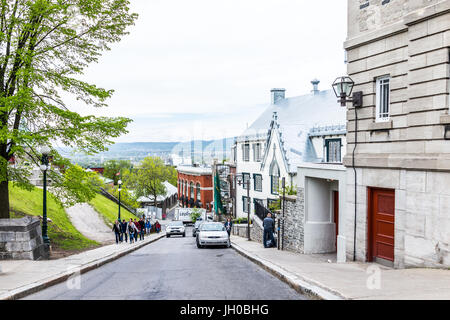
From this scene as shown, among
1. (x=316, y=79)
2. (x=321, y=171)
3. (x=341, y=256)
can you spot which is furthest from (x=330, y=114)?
(x=341, y=256)

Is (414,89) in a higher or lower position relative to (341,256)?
higher

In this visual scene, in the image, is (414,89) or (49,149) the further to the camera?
(49,149)

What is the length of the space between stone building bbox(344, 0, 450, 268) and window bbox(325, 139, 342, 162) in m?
19.5

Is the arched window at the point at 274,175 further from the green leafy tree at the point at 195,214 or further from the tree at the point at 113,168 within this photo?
the tree at the point at 113,168

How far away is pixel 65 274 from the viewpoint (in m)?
12.0

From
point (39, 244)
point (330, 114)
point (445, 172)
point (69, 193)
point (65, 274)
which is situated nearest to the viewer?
point (445, 172)

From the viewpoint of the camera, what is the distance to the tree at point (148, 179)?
84438 mm

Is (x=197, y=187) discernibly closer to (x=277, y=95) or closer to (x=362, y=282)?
(x=277, y=95)

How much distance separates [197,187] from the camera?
264 feet

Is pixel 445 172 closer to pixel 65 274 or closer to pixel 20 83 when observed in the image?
pixel 65 274

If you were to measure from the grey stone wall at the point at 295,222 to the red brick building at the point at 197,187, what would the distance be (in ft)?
186

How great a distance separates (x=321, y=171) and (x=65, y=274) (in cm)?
954

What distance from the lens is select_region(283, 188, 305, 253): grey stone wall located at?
1848 cm

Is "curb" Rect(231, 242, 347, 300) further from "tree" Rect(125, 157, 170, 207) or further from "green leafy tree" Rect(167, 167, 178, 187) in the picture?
"green leafy tree" Rect(167, 167, 178, 187)
